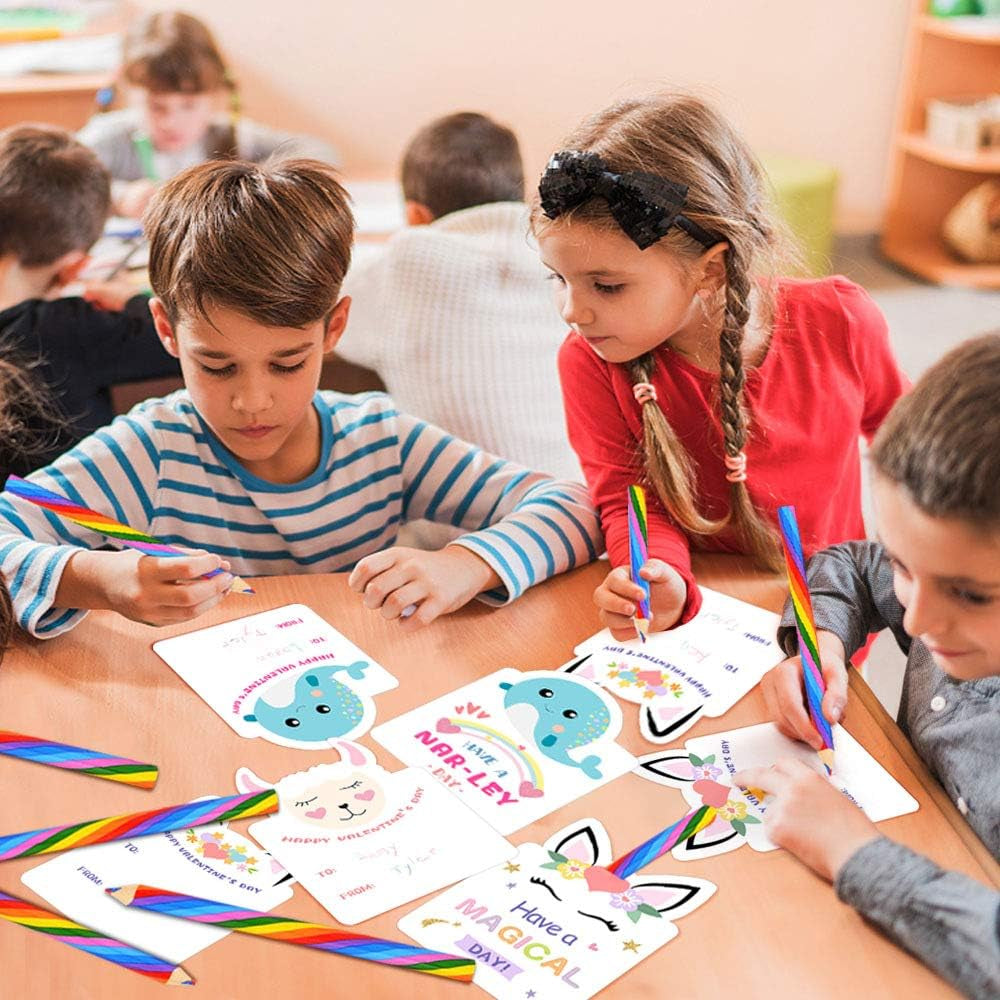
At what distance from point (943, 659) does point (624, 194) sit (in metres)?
0.56

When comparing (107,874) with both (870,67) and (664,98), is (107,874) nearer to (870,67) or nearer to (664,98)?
(664,98)

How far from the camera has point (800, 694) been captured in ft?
3.36

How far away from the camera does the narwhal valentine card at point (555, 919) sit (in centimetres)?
79

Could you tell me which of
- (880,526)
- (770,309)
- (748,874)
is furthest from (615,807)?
(770,309)

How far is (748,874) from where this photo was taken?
2.88 ft

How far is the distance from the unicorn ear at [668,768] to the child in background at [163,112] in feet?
7.02

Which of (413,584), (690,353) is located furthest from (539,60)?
(413,584)

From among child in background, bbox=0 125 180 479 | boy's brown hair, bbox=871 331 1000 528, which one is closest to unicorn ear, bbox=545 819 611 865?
boy's brown hair, bbox=871 331 1000 528

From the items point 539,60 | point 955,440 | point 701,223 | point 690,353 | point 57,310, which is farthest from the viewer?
point 539,60

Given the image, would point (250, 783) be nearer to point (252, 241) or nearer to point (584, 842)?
point (584, 842)

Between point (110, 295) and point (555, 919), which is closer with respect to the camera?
point (555, 919)

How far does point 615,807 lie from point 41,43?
307 centimetres

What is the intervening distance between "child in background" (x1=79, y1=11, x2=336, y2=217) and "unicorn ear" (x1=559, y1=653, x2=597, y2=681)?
78.4 inches

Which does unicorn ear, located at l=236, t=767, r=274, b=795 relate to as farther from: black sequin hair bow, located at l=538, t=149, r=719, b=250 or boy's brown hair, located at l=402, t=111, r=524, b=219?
boy's brown hair, located at l=402, t=111, r=524, b=219
